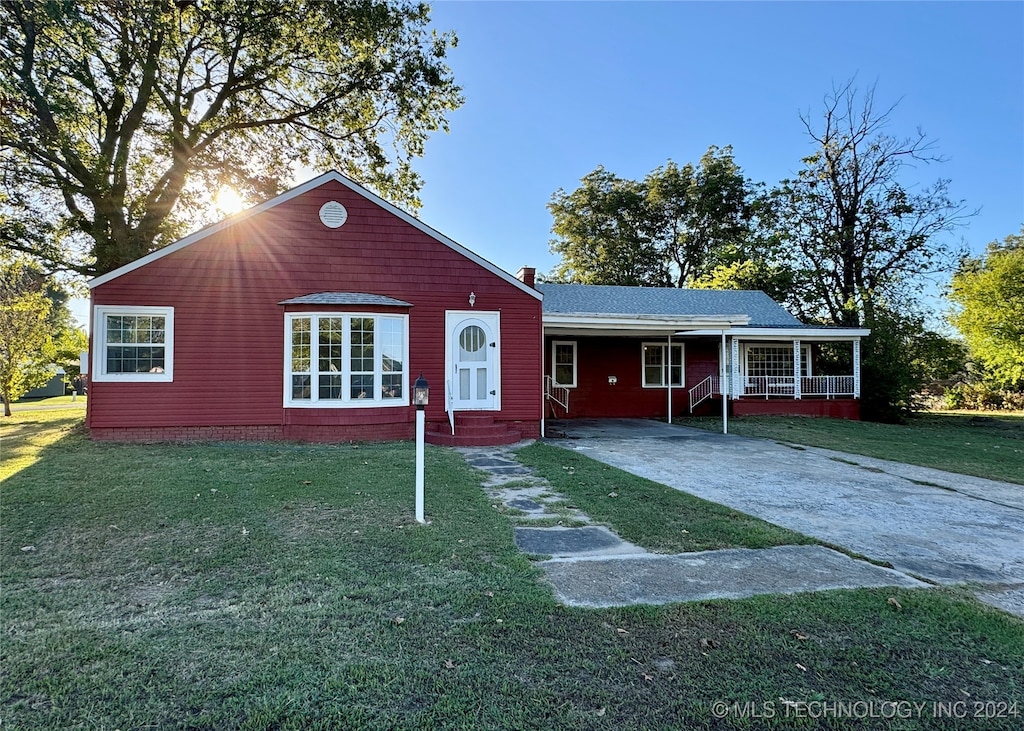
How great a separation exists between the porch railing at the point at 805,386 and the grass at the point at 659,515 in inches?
447

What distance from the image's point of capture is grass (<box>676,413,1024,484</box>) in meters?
9.28

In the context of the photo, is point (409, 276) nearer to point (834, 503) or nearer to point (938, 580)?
point (834, 503)

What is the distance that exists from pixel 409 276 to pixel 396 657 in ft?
29.6

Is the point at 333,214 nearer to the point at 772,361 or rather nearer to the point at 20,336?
the point at 20,336

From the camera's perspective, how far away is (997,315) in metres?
19.1

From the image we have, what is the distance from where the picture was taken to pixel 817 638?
283 centimetres

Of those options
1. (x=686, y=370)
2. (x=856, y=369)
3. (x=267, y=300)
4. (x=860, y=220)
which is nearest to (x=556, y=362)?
(x=686, y=370)

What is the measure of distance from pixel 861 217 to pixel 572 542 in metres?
27.8

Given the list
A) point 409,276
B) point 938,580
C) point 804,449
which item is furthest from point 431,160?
point 938,580


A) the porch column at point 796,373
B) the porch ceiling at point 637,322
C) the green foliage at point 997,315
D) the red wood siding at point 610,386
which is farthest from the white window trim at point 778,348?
the green foliage at point 997,315

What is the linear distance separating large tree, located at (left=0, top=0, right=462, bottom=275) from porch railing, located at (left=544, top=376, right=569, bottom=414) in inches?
396

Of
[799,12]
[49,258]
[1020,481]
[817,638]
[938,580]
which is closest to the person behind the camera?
[817,638]

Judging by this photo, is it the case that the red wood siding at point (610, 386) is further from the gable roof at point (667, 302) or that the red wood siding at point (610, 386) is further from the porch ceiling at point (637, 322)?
the porch ceiling at point (637, 322)

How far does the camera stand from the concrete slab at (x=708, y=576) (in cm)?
A: 340
